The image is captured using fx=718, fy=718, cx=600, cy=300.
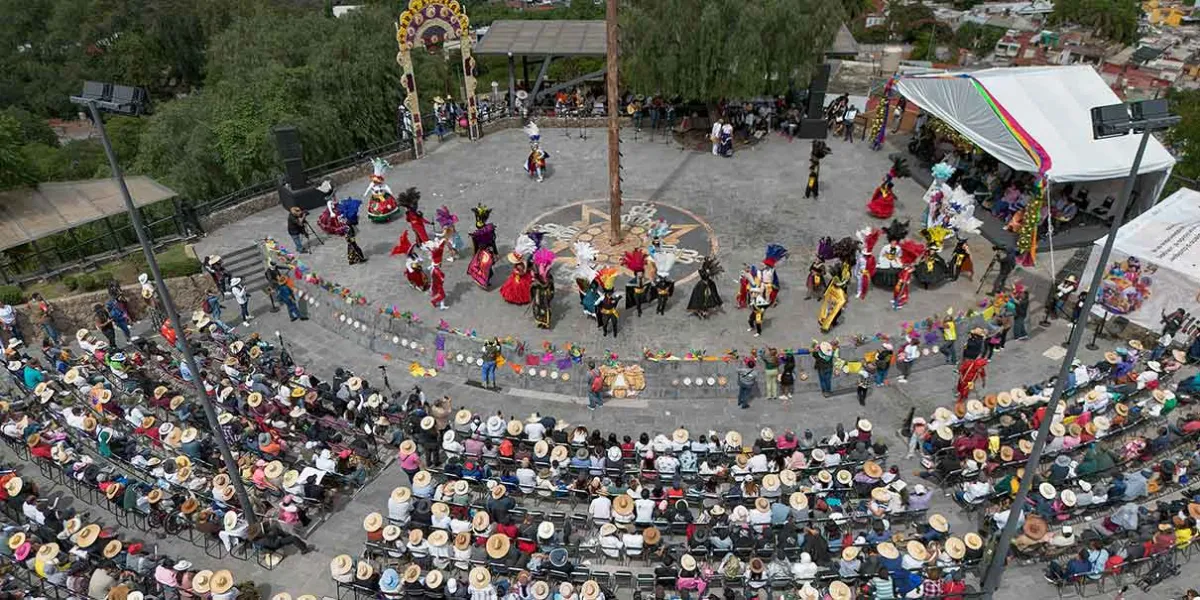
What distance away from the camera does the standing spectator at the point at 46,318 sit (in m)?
20.6

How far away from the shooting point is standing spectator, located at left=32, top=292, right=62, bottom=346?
20562mm

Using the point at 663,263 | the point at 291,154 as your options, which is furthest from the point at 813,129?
the point at 291,154

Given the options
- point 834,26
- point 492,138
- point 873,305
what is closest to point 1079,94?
point 834,26

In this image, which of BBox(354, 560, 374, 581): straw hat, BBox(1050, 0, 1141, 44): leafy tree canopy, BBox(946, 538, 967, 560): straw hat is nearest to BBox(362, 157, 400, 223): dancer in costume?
BBox(354, 560, 374, 581): straw hat

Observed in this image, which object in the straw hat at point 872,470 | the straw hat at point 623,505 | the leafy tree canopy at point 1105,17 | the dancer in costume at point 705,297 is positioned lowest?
the leafy tree canopy at point 1105,17

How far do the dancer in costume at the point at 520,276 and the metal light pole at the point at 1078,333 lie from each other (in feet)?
41.7

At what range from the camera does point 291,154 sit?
84.6ft

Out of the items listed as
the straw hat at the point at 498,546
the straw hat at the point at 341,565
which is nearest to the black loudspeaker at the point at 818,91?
the straw hat at the point at 498,546

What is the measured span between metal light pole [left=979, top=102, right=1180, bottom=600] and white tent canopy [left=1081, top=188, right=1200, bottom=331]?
9154mm

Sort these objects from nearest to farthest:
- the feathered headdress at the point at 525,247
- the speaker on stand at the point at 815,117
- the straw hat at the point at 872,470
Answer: the straw hat at the point at 872,470 < the feathered headdress at the point at 525,247 < the speaker on stand at the point at 815,117

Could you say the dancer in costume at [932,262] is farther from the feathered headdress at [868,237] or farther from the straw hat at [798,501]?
the straw hat at [798,501]

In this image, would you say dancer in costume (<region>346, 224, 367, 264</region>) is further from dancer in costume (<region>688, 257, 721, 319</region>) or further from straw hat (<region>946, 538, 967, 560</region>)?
straw hat (<region>946, 538, 967, 560</region>)

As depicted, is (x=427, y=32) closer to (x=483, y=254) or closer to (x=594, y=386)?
(x=483, y=254)

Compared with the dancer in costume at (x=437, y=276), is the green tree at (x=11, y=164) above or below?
above
